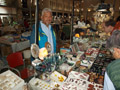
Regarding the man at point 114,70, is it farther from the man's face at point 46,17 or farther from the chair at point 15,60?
the chair at point 15,60

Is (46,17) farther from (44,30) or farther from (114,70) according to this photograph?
(114,70)

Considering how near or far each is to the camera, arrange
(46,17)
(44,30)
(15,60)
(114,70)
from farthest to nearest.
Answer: (15,60) → (44,30) → (46,17) → (114,70)

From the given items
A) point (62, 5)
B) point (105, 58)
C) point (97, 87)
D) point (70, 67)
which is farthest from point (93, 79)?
point (62, 5)

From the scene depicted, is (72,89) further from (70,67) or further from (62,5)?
(62,5)

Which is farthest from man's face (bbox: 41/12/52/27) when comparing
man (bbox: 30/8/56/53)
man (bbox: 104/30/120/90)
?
man (bbox: 104/30/120/90)

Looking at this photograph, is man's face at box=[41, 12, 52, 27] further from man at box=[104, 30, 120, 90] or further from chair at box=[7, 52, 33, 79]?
man at box=[104, 30, 120, 90]

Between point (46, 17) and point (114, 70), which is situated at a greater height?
point (46, 17)

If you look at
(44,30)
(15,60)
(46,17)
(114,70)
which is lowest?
(15,60)

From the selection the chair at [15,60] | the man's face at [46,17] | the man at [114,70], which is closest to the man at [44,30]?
the man's face at [46,17]

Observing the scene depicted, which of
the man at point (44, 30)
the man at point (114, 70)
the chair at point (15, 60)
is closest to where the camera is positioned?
the man at point (114, 70)

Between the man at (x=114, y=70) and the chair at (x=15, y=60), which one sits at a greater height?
the man at (x=114, y=70)

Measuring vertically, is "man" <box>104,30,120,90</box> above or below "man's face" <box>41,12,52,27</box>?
below

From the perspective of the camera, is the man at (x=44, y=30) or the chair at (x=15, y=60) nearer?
the man at (x=44, y=30)

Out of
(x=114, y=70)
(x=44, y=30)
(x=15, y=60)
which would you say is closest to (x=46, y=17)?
(x=44, y=30)
